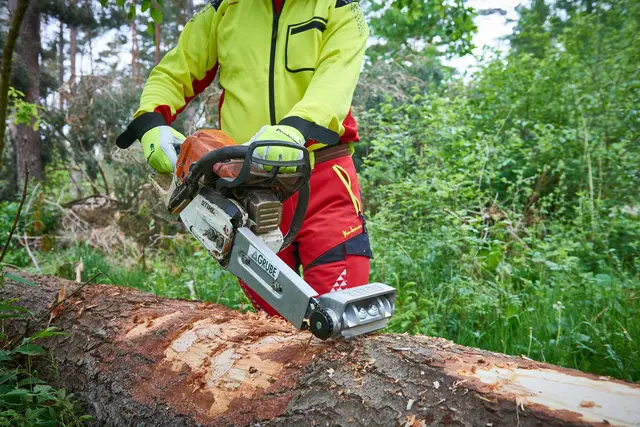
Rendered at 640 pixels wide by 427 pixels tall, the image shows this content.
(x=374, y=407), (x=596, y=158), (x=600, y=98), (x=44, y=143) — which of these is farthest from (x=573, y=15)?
(x=44, y=143)

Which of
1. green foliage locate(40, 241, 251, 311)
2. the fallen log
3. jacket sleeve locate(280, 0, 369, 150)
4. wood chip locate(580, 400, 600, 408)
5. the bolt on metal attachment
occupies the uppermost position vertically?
jacket sleeve locate(280, 0, 369, 150)

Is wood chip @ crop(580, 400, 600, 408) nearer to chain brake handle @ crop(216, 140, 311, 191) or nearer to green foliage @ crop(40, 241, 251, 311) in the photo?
chain brake handle @ crop(216, 140, 311, 191)

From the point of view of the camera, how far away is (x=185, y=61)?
2322mm

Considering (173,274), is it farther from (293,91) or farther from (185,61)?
(293,91)

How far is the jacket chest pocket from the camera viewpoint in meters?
2.06

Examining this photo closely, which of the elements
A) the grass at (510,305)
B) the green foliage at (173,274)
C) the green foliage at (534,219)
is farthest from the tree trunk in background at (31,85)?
the green foliage at (534,219)

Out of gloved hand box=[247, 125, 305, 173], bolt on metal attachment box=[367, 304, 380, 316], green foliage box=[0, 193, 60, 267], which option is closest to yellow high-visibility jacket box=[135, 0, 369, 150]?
gloved hand box=[247, 125, 305, 173]

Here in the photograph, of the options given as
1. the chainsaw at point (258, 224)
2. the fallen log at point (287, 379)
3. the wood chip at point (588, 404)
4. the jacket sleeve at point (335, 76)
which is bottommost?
the fallen log at point (287, 379)

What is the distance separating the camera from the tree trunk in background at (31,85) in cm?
869

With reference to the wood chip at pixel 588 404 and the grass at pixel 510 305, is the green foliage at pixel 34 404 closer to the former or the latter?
the grass at pixel 510 305

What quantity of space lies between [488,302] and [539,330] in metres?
0.35

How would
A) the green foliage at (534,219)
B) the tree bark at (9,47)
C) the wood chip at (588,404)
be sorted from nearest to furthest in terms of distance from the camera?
1. the wood chip at (588,404)
2. the tree bark at (9,47)
3. the green foliage at (534,219)

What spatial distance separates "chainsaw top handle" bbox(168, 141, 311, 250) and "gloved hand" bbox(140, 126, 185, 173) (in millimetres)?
156

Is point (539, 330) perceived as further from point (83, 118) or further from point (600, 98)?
point (83, 118)
